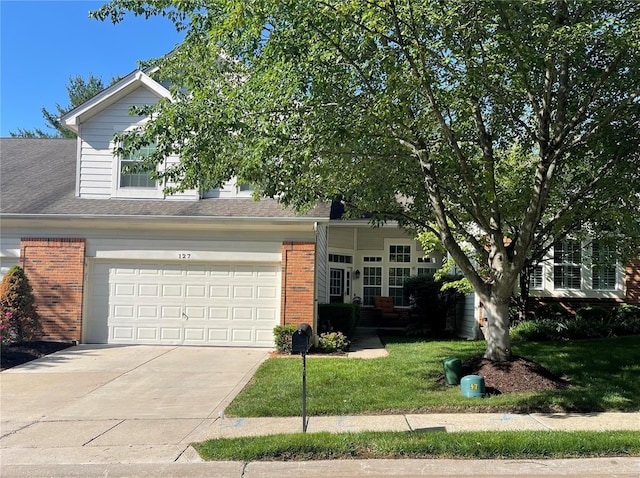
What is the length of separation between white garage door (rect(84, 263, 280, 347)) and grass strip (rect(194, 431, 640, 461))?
7003 mm

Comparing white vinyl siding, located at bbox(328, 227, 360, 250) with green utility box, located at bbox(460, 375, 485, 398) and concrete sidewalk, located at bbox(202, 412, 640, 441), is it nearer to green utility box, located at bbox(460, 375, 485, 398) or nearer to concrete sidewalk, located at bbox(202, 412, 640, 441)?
green utility box, located at bbox(460, 375, 485, 398)

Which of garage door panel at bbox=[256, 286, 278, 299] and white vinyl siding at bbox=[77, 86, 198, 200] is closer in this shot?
garage door panel at bbox=[256, 286, 278, 299]

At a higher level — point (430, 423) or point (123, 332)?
point (123, 332)

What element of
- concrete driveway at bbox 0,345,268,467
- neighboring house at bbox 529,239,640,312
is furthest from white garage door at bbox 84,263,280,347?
neighboring house at bbox 529,239,640,312

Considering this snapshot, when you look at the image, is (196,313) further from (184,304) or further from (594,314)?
(594,314)


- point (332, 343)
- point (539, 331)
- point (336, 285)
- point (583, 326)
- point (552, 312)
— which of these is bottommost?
point (332, 343)

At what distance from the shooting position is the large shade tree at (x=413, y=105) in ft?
22.1

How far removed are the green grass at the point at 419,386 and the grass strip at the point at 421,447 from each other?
1.37 metres

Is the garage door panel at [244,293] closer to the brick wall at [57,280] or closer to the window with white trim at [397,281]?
the brick wall at [57,280]

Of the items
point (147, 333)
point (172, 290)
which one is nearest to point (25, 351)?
point (147, 333)

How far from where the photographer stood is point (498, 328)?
344 inches

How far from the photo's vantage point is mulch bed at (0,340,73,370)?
1092cm

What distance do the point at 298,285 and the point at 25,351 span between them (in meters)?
6.28

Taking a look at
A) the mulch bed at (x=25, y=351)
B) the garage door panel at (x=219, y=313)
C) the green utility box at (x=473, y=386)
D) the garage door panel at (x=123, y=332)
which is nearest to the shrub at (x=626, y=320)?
the green utility box at (x=473, y=386)
